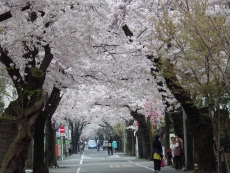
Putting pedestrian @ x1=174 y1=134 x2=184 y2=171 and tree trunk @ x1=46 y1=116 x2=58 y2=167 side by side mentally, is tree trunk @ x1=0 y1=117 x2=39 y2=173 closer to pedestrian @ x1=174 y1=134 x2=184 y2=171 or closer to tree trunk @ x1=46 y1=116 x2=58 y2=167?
pedestrian @ x1=174 y1=134 x2=184 y2=171

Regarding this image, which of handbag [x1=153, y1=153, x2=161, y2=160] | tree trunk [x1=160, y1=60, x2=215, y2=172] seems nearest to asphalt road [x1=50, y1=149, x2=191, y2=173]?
handbag [x1=153, y1=153, x2=161, y2=160]

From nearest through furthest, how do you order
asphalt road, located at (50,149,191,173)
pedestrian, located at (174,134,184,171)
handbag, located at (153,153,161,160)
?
handbag, located at (153,153,161,160) < pedestrian, located at (174,134,184,171) < asphalt road, located at (50,149,191,173)

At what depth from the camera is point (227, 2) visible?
1229 centimetres

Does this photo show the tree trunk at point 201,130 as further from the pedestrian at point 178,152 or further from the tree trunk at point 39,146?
the tree trunk at point 39,146

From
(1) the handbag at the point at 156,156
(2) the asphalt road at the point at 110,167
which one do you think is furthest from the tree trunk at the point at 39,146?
(1) the handbag at the point at 156,156

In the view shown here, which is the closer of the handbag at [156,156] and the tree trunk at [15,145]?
the tree trunk at [15,145]

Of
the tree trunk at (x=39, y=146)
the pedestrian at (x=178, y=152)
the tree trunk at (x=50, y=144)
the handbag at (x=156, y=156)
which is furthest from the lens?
the tree trunk at (x=50, y=144)

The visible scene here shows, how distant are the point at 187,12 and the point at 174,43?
2971 millimetres

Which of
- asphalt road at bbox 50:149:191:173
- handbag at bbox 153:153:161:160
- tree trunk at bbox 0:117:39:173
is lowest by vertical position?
asphalt road at bbox 50:149:191:173

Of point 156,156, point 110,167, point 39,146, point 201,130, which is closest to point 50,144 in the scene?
point 110,167

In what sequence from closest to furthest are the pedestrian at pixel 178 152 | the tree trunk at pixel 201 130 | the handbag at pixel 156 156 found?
the tree trunk at pixel 201 130 < the handbag at pixel 156 156 < the pedestrian at pixel 178 152

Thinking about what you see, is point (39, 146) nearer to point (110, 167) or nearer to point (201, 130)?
point (201, 130)

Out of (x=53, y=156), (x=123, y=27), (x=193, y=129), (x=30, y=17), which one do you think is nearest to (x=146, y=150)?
(x=53, y=156)

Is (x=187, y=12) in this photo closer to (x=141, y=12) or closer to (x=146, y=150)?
(x=141, y=12)
